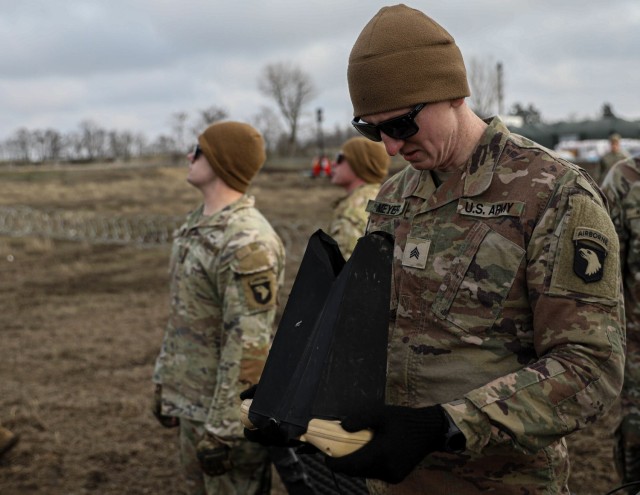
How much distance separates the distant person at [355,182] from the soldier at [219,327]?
5.44 feet

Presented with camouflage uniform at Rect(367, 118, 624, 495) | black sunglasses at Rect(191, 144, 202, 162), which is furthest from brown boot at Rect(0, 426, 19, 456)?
camouflage uniform at Rect(367, 118, 624, 495)

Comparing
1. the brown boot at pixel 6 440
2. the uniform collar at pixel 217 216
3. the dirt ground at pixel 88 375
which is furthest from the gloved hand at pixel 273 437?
the brown boot at pixel 6 440

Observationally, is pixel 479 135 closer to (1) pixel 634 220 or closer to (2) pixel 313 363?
(2) pixel 313 363

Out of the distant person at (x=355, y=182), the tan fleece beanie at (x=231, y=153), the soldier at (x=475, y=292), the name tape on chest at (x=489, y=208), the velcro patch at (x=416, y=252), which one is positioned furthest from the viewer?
the distant person at (x=355, y=182)

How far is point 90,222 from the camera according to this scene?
1850 centimetres

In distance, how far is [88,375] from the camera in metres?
7.44

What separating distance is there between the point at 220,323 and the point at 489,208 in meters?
1.80

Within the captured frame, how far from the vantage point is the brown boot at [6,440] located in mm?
5414

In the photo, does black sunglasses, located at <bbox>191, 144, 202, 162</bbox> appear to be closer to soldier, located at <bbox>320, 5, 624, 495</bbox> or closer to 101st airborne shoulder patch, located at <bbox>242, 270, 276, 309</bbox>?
101st airborne shoulder patch, located at <bbox>242, 270, 276, 309</bbox>

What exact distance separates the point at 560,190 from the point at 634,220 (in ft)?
5.90

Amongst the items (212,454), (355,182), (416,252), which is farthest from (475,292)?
(355,182)

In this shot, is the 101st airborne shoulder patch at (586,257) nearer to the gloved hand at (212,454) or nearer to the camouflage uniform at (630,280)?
the camouflage uniform at (630,280)

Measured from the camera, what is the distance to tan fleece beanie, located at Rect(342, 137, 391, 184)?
5500 mm

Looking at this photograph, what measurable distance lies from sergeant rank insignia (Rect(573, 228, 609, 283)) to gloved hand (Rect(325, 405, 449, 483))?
470 millimetres
